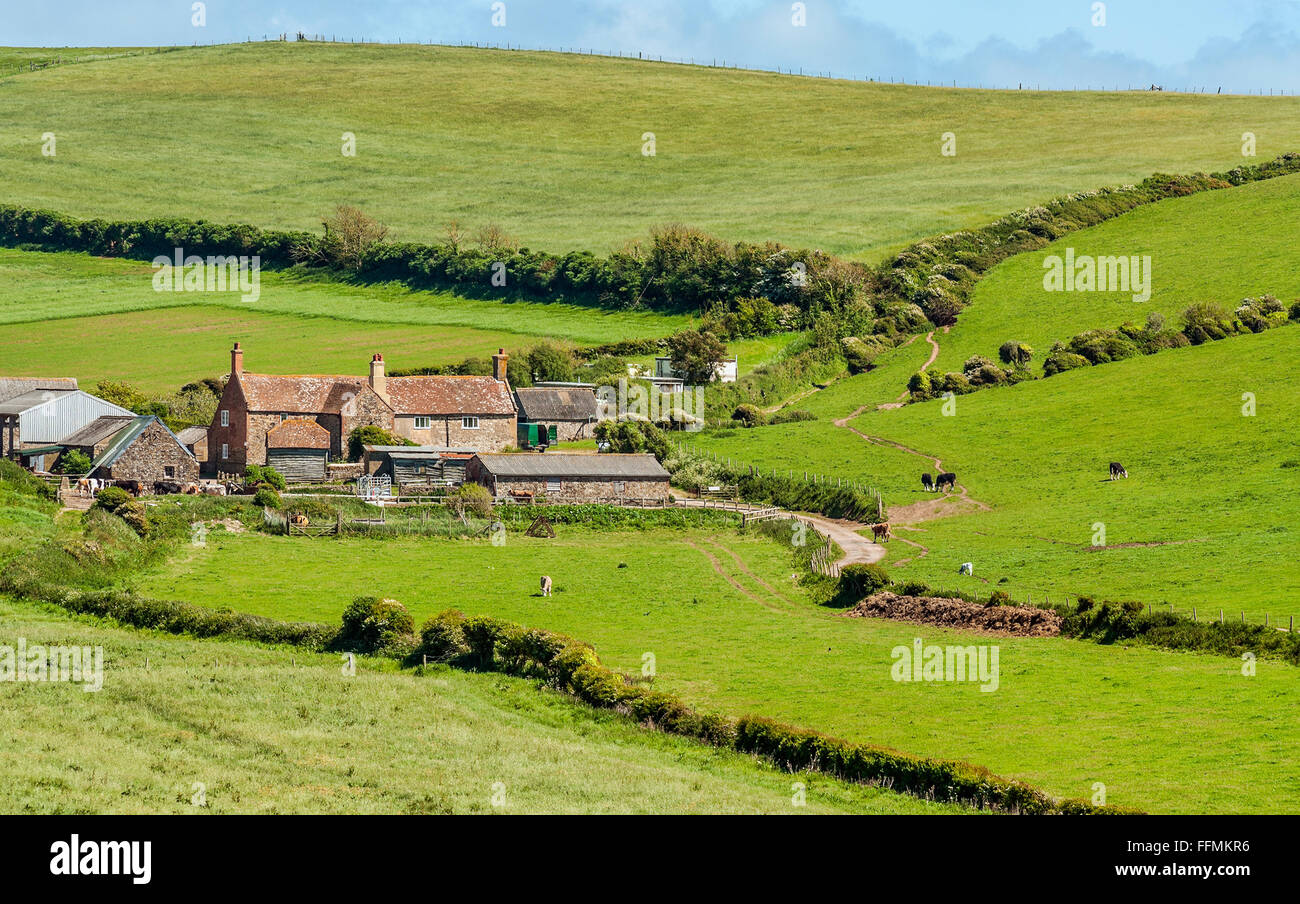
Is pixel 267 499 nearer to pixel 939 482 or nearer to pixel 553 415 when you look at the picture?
pixel 553 415

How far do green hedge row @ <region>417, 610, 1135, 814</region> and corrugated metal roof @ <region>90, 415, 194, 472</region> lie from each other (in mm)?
41748

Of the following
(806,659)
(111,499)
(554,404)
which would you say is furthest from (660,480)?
(806,659)

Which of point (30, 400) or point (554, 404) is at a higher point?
point (30, 400)

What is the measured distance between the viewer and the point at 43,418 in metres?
90.2

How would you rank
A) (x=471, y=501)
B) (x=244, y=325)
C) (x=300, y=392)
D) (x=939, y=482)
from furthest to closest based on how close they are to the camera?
1. (x=244, y=325)
2. (x=300, y=392)
3. (x=939, y=482)
4. (x=471, y=501)

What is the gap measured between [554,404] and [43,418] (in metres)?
33.8

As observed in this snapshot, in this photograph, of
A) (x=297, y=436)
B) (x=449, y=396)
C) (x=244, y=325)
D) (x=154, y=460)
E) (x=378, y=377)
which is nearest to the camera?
(x=154, y=460)

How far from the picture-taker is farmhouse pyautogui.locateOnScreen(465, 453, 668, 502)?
81438mm

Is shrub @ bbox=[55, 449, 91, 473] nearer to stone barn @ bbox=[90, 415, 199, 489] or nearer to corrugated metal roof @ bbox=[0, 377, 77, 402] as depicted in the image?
stone barn @ bbox=[90, 415, 199, 489]

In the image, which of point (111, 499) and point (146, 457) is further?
point (146, 457)

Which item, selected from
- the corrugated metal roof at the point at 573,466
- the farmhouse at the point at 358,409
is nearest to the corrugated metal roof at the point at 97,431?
the farmhouse at the point at 358,409

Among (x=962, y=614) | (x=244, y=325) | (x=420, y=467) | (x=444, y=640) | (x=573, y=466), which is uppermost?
(x=244, y=325)

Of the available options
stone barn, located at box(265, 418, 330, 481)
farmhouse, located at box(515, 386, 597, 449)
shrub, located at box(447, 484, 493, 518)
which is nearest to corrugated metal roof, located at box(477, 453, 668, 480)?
shrub, located at box(447, 484, 493, 518)

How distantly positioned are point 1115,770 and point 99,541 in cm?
4336
